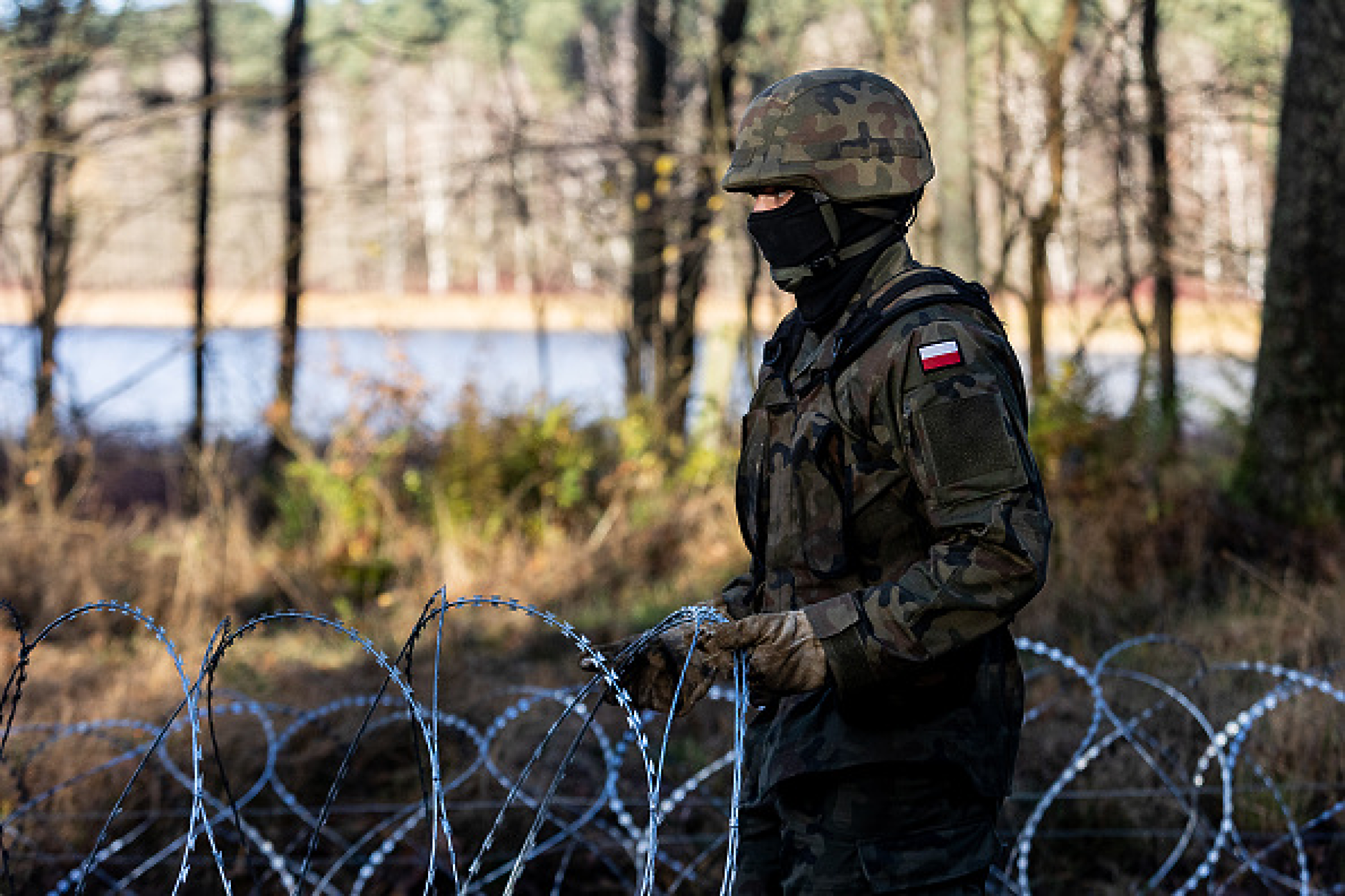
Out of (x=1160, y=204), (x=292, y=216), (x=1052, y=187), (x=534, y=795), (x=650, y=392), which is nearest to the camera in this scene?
(x=534, y=795)

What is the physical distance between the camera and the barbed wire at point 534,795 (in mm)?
4824

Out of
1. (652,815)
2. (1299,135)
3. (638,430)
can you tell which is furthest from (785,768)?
(638,430)

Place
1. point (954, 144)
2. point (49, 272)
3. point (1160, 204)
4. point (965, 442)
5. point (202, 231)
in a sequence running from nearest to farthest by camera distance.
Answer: point (965, 442) → point (954, 144) → point (49, 272) → point (1160, 204) → point (202, 231)

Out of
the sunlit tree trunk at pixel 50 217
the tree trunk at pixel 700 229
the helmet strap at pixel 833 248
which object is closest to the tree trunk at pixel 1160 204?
the tree trunk at pixel 700 229

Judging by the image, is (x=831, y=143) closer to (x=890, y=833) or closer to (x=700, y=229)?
(x=890, y=833)

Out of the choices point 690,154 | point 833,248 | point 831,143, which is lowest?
point 833,248

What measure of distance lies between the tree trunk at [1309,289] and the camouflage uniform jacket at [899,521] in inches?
247

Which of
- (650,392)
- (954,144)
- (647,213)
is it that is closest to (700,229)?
(647,213)

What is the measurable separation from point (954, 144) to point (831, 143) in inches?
240

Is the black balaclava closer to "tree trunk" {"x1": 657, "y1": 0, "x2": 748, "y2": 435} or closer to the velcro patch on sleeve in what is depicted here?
the velcro patch on sleeve

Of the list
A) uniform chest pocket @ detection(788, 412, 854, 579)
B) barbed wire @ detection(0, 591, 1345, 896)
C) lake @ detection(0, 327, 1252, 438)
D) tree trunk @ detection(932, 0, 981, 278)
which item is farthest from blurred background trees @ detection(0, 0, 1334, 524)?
uniform chest pocket @ detection(788, 412, 854, 579)

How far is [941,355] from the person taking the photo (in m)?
2.31

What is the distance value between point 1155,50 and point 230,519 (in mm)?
7991

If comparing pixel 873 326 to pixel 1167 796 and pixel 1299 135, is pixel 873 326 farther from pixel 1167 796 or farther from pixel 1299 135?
pixel 1299 135
